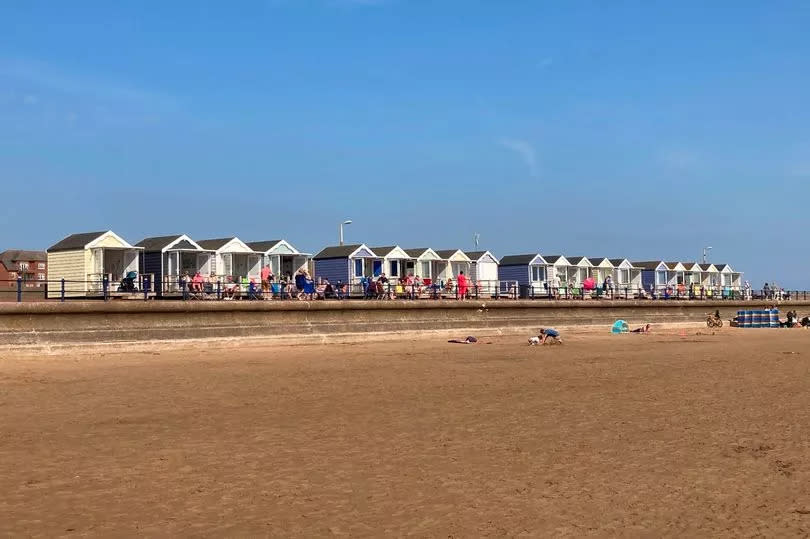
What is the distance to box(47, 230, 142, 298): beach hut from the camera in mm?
38219

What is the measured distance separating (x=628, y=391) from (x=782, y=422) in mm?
3661

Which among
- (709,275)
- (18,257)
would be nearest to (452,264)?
(709,275)

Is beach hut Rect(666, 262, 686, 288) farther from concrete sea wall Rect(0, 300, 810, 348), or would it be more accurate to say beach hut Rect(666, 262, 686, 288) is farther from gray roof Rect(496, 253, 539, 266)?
concrete sea wall Rect(0, 300, 810, 348)

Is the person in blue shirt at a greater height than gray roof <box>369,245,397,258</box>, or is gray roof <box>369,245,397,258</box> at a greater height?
gray roof <box>369,245,397,258</box>

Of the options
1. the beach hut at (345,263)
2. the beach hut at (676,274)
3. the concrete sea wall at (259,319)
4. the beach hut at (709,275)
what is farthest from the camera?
the beach hut at (709,275)

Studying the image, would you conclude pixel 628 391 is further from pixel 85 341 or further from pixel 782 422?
pixel 85 341

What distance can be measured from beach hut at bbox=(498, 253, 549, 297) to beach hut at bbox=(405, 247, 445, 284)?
7.01 m

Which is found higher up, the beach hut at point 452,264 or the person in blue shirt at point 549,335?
the beach hut at point 452,264

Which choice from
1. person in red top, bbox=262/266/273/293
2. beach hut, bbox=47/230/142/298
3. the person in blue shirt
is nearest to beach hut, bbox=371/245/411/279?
beach hut, bbox=47/230/142/298

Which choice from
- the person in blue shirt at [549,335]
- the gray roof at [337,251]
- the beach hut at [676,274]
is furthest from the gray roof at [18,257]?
the person in blue shirt at [549,335]

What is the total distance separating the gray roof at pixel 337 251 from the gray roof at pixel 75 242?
15.0m

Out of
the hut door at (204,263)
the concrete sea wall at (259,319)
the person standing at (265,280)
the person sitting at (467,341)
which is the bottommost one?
the person sitting at (467,341)

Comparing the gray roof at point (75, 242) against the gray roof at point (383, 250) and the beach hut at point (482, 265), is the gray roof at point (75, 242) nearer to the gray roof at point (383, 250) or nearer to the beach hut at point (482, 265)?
the gray roof at point (383, 250)

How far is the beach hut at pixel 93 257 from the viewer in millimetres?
38219
